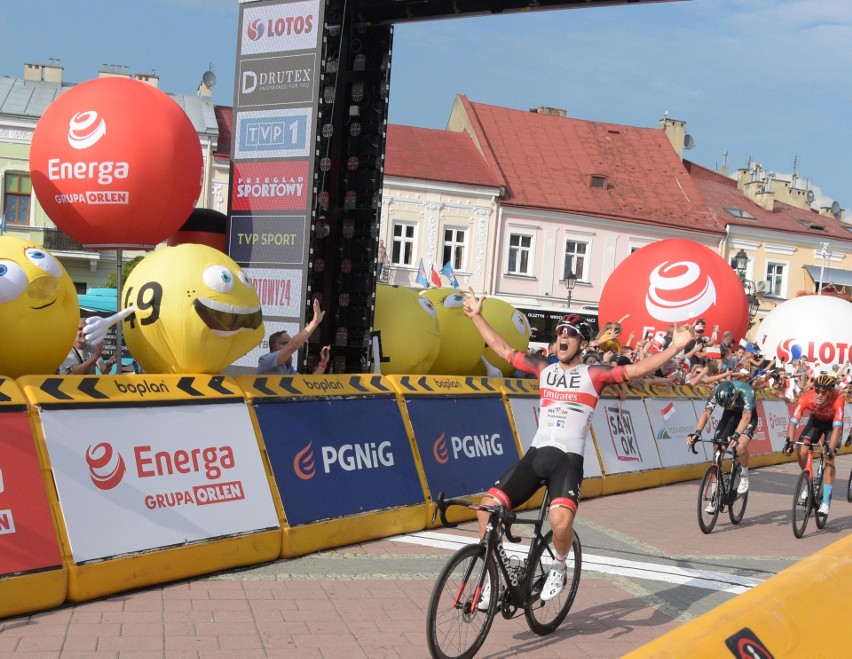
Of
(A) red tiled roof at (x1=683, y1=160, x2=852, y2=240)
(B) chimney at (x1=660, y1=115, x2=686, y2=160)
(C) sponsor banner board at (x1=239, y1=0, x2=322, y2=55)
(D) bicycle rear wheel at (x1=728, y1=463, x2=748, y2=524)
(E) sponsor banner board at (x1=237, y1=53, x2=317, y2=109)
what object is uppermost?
(B) chimney at (x1=660, y1=115, x2=686, y2=160)

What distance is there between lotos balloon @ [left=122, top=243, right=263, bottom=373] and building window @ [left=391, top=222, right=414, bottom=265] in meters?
35.3

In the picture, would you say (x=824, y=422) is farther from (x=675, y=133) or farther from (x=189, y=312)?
(x=675, y=133)

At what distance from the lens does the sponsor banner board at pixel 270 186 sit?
1091 cm

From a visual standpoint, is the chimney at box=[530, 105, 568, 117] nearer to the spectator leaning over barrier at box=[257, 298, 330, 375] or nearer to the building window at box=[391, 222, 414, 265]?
the building window at box=[391, 222, 414, 265]

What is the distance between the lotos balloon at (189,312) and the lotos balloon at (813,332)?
22913 millimetres

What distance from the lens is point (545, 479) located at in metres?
6.55

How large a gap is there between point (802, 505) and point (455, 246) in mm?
33241

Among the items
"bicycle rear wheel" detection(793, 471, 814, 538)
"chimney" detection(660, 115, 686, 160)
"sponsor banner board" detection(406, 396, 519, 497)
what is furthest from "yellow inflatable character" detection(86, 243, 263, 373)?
"chimney" detection(660, 115, 686, 160)

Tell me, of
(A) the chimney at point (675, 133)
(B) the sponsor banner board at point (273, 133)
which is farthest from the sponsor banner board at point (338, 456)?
(A) the chimney at point (675, 133)

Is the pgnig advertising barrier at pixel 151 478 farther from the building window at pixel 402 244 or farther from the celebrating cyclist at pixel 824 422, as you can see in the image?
the building window at pixel 402 244

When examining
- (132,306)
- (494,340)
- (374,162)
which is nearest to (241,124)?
(374,162)

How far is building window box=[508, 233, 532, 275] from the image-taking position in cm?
4506

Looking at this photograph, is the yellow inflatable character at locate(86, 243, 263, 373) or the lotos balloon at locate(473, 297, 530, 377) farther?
the lotos balloon at locate(473, 297, 530, 377)

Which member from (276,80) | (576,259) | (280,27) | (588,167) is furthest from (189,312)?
(588,167)
